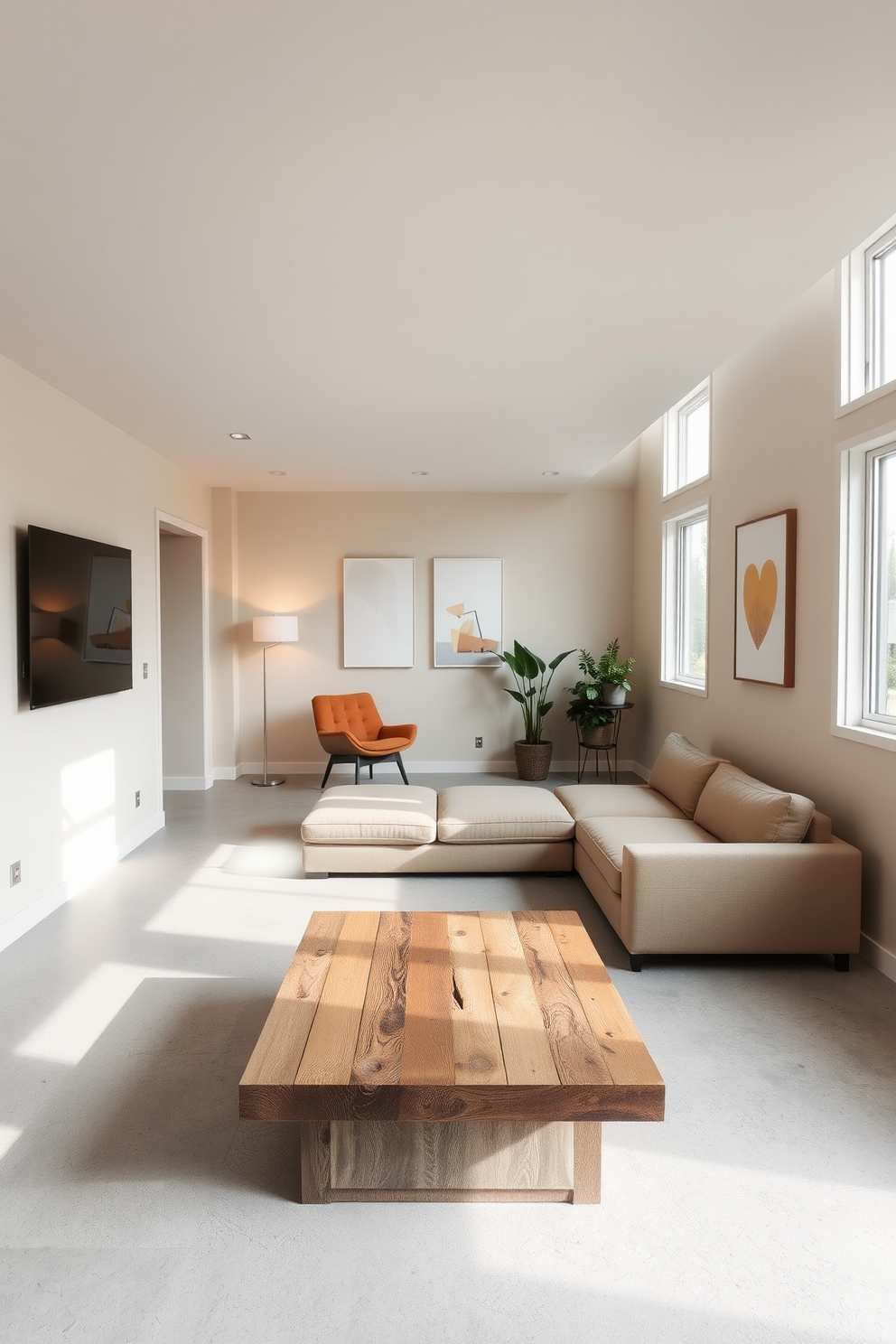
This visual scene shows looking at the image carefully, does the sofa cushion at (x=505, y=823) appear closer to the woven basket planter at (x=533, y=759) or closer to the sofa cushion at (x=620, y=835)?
the sofa cushion at (x=620, y=835)

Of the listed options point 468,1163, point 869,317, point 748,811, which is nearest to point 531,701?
point 748,811

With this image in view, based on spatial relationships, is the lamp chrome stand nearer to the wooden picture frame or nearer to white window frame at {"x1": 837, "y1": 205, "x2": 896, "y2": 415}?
the wooden picture frame

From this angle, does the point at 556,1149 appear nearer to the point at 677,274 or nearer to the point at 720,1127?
the point at 720,1127

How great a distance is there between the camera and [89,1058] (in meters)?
2.40

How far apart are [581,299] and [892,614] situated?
177cm

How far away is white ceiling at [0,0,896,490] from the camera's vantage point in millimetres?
1557

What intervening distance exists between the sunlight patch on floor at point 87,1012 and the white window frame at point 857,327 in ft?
11.5

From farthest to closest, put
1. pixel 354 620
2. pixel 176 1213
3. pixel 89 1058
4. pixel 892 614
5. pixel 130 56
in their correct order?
pixel 354 620
pixel 892 614
pixel 89 1058
pixel 176 1213
pixel 130 56

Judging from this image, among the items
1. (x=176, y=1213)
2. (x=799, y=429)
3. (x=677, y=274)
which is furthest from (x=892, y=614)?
(x=176, y=1213)

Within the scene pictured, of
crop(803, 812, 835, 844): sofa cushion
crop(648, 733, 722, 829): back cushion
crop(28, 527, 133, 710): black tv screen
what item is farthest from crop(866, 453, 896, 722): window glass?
crop(28, 527, 133, 710): black tv screen

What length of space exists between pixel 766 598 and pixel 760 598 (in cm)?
8

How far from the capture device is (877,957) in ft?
10.1

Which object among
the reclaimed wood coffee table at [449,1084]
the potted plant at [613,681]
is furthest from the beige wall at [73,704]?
the potted plant at [613,681]

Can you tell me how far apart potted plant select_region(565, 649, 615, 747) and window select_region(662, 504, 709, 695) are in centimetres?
59
